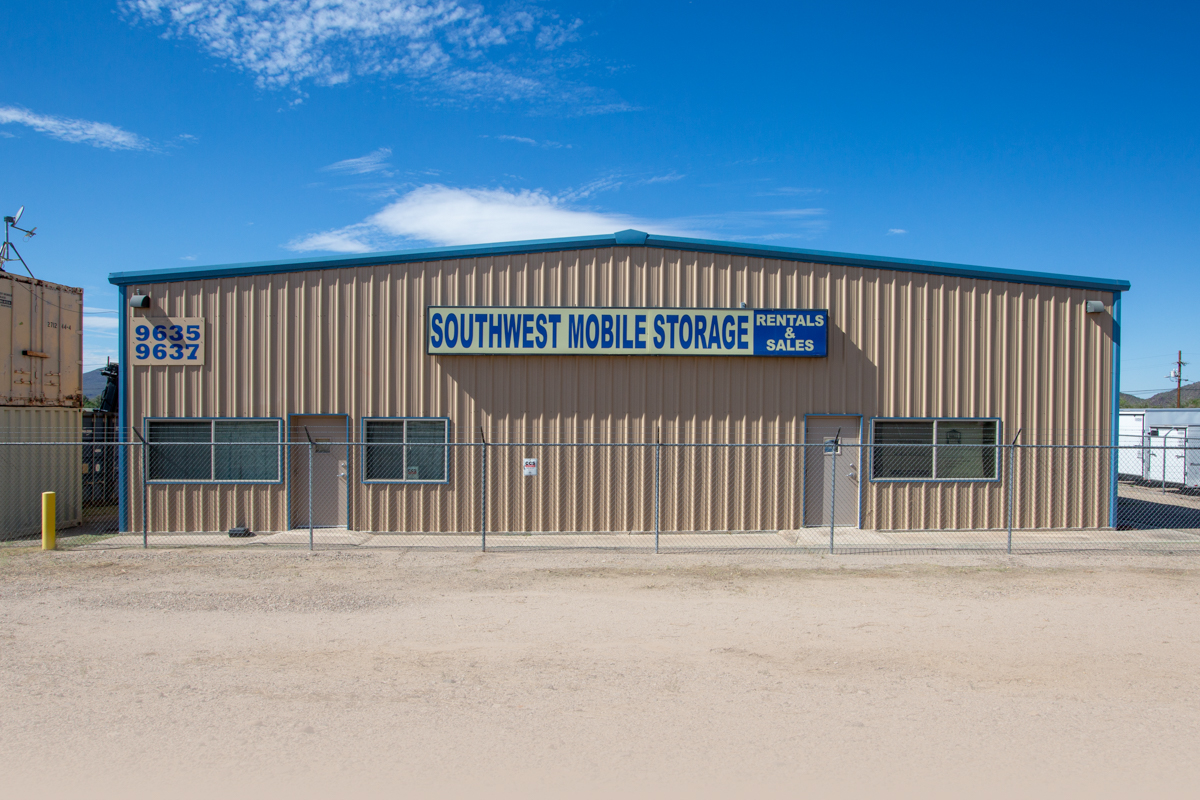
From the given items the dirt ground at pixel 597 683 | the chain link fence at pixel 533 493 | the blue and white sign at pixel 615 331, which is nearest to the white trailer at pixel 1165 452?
the chain link fence at pixel 533 493

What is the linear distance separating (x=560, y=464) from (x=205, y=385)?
634cm

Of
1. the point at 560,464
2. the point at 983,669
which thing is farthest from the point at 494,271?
the point at 983,669

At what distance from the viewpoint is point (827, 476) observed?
13.6m

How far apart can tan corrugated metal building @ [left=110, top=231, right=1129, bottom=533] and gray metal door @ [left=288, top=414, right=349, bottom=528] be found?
4 centimetres

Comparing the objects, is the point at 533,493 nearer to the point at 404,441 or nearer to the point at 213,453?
the point at 404,441

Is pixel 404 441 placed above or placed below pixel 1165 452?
above

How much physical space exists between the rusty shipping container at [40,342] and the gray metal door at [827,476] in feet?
45.8

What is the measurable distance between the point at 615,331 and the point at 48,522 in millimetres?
9341

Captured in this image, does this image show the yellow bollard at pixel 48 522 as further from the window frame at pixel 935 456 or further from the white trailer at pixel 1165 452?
the white trailer at pixel 1165 452

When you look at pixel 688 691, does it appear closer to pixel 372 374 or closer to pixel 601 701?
pixel 601 701

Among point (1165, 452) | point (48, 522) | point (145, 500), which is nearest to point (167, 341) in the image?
point (145, 500)

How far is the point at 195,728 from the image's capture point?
5051 mm

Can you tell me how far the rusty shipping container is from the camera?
1312 centimetres

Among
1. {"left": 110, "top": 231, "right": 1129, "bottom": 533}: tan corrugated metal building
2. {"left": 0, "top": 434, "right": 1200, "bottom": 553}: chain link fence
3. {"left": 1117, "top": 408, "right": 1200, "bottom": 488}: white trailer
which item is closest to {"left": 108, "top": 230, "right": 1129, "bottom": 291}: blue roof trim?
{"left": 110, "top": 231, "right": 1129, "bottom": 533}: tan corrugated metal building
